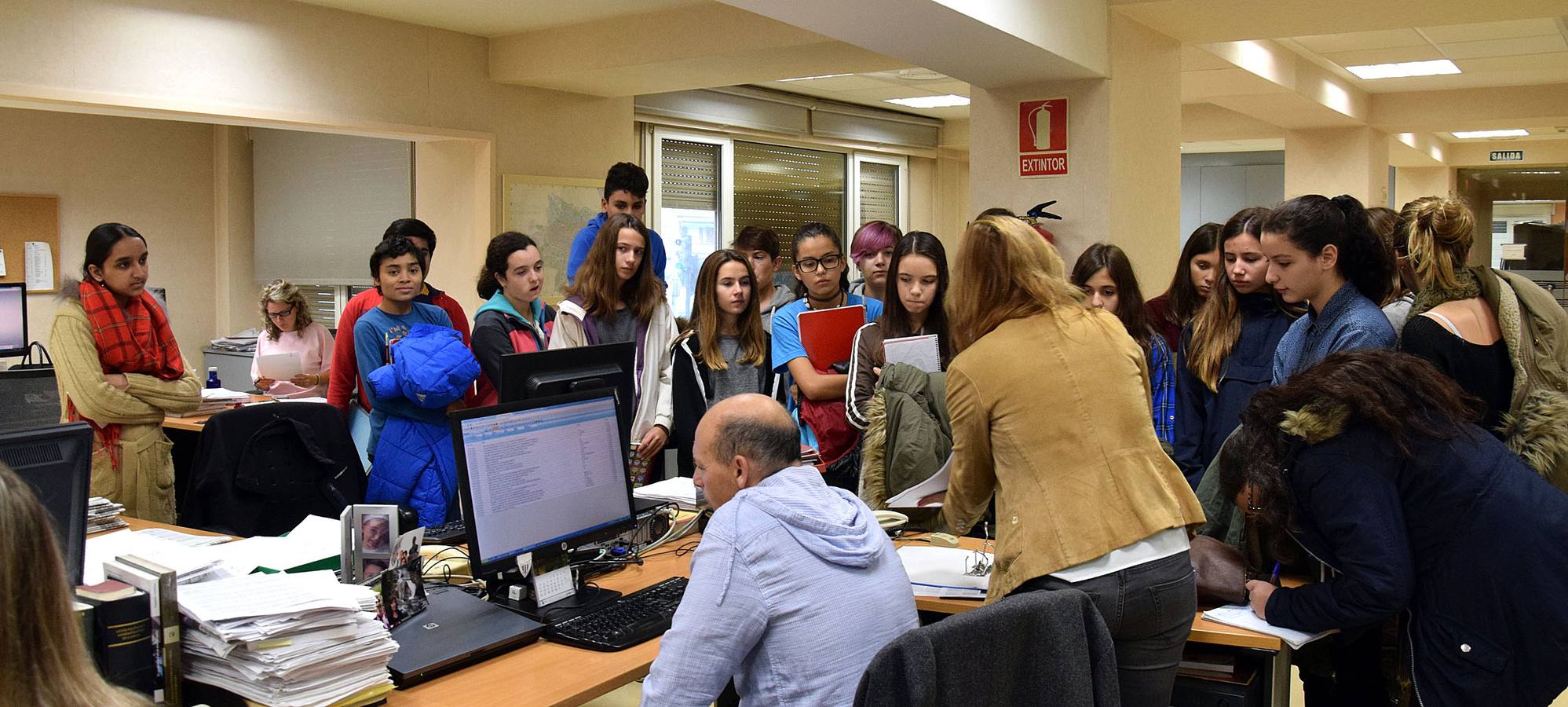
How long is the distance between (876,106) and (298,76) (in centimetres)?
586

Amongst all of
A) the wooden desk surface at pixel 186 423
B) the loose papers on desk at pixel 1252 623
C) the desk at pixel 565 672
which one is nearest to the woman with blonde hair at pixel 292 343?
the wooden desk surface at pixel 186 423

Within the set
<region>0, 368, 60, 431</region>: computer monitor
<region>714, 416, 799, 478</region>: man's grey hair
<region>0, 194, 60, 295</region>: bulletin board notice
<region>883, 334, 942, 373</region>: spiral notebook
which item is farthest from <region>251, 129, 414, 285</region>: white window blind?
<region>714, 416, 799, 478</region>: man's grey hair

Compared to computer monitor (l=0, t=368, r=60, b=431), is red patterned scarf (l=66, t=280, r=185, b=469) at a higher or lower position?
higher

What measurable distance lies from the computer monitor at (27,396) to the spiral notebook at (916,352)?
451 cm

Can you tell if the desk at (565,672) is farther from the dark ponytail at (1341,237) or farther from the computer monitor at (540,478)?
the dark ponytail at (1341,237)

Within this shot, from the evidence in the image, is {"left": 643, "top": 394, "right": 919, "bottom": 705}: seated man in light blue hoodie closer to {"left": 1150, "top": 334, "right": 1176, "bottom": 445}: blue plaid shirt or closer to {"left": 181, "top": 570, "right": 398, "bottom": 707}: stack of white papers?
{"left": 181, "top": 570, "right": 398, "bottom": 707}: stack of white papers

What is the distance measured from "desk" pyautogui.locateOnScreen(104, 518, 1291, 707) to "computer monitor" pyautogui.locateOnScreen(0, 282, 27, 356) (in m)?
5.75

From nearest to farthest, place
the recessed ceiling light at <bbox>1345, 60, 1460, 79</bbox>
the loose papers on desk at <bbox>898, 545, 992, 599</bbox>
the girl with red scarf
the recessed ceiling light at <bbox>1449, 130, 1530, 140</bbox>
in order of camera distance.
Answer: the loose papers on desk at <bbox>898, 545, 992, 599</bbox> < the girl with red scarf < the recessed ceiling light at <bbox>1345, 60, 1460, 79</bbox> < the recessed ceiling light at <bbox>1449, 130, 1530, 140</bbox>

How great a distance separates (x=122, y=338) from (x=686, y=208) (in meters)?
5.23

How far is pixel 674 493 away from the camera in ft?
11.1

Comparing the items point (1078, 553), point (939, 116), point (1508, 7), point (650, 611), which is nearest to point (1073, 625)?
point (1078, 553)

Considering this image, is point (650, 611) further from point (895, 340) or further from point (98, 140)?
point (98, 140)

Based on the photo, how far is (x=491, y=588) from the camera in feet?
8.43

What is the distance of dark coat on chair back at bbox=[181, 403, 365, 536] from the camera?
3.26 metres
